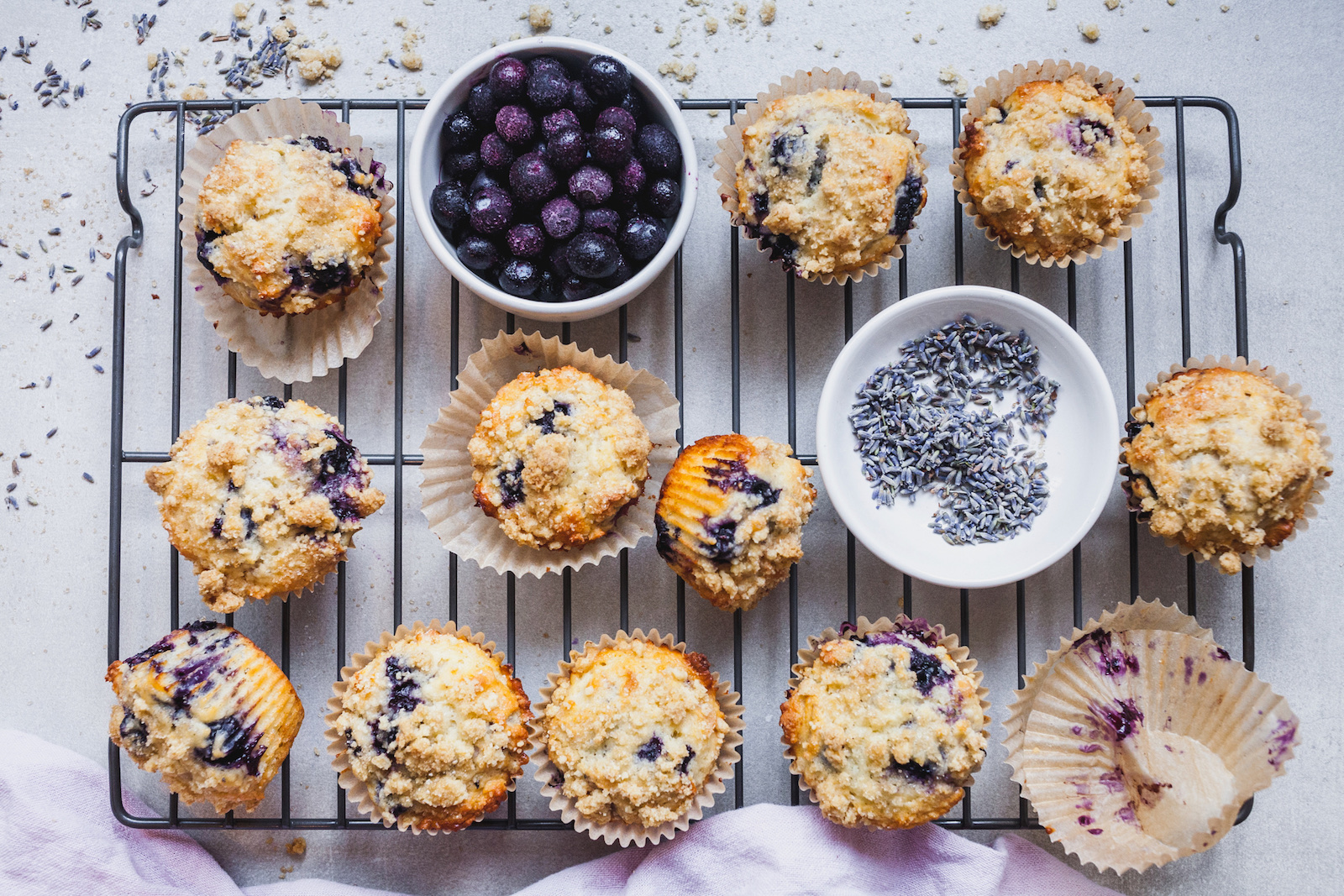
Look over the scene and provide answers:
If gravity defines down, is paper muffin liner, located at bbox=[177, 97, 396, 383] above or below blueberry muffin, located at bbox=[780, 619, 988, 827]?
above

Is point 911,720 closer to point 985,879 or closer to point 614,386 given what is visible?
point 985,879

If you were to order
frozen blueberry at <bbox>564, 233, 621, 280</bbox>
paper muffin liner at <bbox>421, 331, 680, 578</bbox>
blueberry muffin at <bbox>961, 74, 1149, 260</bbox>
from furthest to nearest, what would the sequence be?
1. paper muffin liner at <bbox>421, 331, 680, 578</bbox>
2. blueberry muffin at <bbox>961, 74, 1149, 260</bbox>
3. frozen blueberry at <bbox>564, 233, 621, 280</bbox>

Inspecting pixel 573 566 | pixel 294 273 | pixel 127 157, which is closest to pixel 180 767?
pixel 573 566

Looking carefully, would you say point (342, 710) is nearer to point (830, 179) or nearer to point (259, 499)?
point (259, 499)

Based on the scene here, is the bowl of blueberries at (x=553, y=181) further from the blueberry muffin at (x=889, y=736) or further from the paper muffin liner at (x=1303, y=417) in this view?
the paper muffin liner at (x=1303, y=417)

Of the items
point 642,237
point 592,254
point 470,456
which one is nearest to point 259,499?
point 470,456

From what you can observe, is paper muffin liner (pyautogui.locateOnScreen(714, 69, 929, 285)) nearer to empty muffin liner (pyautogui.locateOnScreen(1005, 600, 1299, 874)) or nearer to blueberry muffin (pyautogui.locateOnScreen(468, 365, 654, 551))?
blueberry muffin (pyautogui.locateOnScreen(468, 365, 654, 551))

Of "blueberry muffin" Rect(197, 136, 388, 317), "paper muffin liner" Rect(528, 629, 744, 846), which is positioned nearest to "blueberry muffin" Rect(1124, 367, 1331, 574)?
"paper muffin liner" Rect(528, 629, 744, 846)
